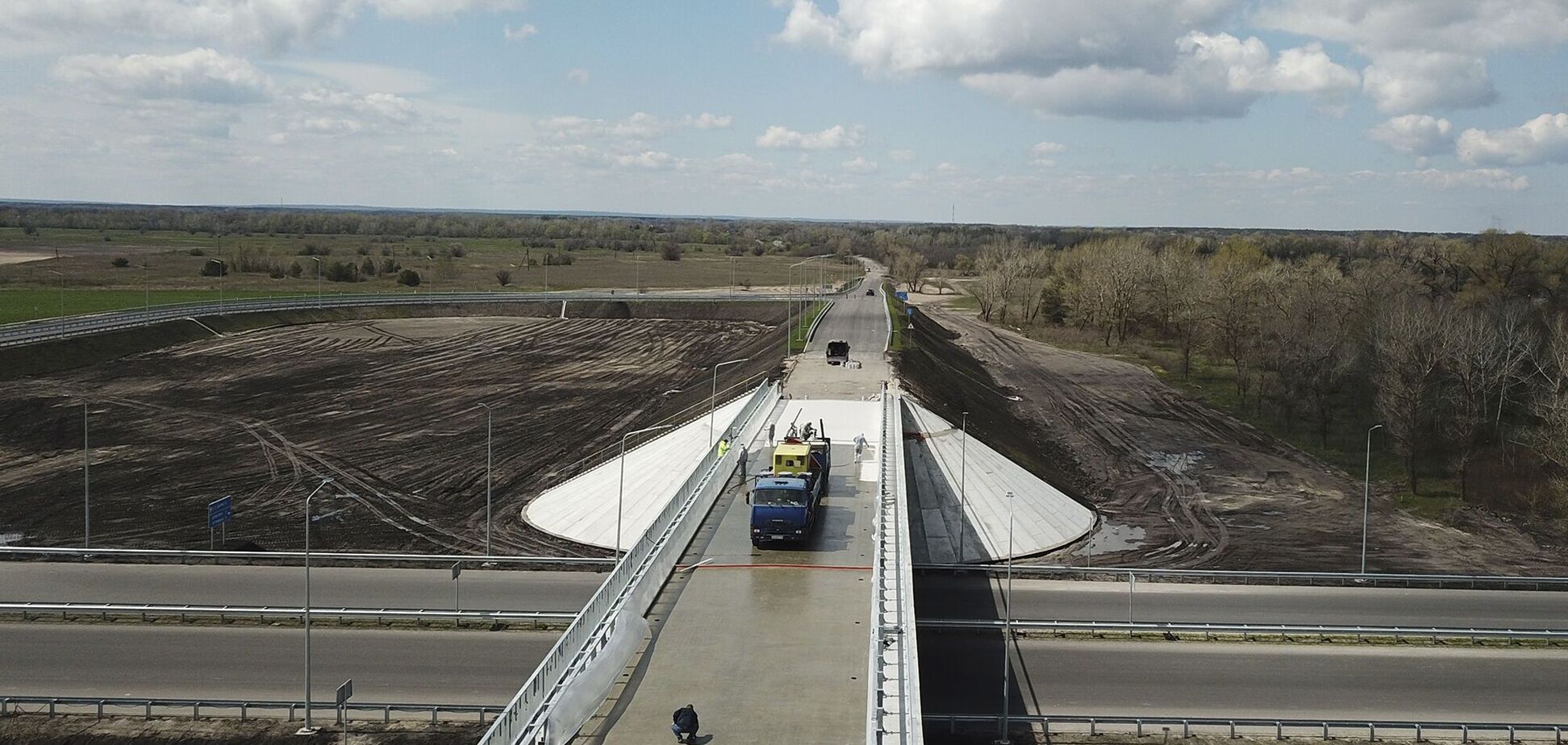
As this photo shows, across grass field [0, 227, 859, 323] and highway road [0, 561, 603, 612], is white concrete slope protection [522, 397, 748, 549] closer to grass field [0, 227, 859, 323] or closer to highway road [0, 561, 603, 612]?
highway road [0, 561, 603, 612]

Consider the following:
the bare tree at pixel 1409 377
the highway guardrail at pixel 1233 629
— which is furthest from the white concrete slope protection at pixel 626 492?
the bare tree at pixel 1409 377

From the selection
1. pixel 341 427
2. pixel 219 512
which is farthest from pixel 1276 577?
pixel 341 427

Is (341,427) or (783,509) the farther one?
(341,427)

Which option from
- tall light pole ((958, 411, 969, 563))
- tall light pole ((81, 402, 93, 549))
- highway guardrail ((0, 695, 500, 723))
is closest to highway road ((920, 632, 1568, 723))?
tall light pole ((958, 411, 969, 563))

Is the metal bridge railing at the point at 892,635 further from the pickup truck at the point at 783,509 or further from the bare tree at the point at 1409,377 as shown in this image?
the bare tree at the point at 1409,377

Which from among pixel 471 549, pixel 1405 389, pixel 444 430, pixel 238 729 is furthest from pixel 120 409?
pixel 1405 389

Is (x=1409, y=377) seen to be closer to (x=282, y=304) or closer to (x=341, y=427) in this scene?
(x=341, y=427)
